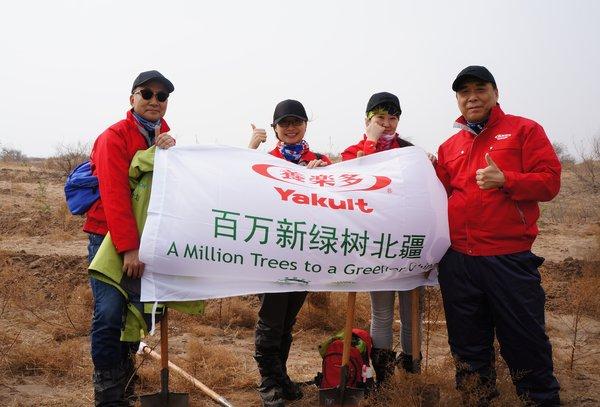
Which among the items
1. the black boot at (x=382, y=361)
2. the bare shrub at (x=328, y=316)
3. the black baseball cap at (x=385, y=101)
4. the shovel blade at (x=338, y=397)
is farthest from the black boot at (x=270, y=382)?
the bare shrub at (x=328, y=316)

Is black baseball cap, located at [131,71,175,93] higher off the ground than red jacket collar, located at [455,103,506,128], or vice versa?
black baseball cap, located at [131,71,175,93]

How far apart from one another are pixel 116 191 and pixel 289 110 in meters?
1.34

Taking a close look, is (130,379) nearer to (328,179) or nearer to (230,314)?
(328,179)

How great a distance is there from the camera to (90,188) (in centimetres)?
331

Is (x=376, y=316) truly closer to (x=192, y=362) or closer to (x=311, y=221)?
(x=311, y=221)

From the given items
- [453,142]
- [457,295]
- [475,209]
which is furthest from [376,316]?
[453,142]

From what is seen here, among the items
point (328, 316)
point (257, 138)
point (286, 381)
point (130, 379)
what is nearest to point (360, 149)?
point (257, 138)

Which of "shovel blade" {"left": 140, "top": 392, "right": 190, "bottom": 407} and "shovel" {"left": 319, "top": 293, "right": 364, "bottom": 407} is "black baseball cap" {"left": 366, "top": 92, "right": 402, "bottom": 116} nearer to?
"shovel" {"left": 319, "top": 293, "right": 364, "bottom": 407}

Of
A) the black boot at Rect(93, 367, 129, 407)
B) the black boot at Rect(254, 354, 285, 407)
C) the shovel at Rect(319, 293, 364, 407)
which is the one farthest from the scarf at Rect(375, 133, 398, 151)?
the black boot at Rect(93, 367, 129, 407)

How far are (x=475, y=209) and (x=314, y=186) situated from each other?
1029 mm

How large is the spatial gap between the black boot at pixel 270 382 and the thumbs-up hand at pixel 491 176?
75.5 inches

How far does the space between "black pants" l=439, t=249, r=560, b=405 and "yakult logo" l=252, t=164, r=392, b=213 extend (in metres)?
0.73

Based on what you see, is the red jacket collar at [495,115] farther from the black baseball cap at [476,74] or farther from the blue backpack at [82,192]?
the blue backpack at [82,192]

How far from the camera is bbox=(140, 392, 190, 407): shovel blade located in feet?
11.6
